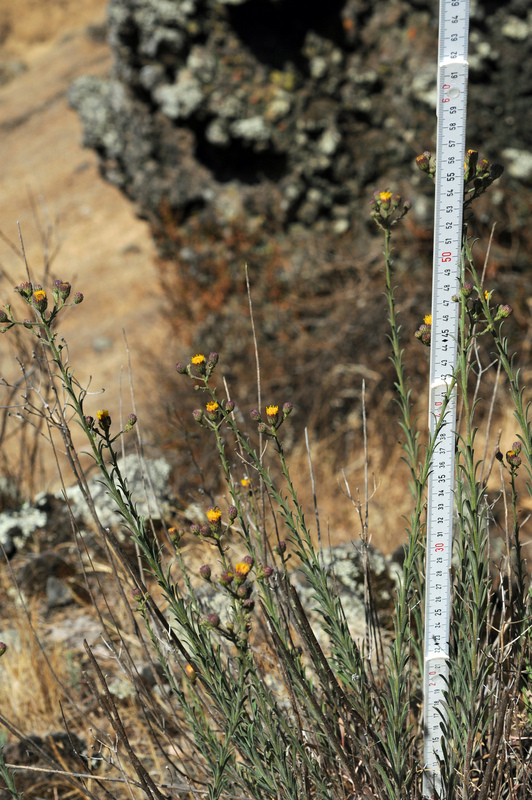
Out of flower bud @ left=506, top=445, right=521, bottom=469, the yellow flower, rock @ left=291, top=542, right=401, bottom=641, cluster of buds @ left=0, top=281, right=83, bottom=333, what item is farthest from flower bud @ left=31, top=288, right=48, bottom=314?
rock @ left=291, top=542, right=401, bottom=641

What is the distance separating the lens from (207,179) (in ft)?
17.2

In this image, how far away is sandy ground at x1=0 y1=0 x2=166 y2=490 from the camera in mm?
6367

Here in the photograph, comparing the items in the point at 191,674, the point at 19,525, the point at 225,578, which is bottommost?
the point at 191,674

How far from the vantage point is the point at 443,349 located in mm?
1480

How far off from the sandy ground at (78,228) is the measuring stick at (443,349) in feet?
4.87

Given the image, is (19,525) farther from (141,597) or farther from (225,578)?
(225,578)

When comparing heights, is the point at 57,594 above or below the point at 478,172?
below

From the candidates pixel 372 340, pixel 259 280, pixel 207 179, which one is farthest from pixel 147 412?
pixel 207 179

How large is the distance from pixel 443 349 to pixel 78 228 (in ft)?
29.5

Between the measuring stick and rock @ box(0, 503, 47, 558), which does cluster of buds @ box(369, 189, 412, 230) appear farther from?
rock @ box(0, 503, 47, 558)

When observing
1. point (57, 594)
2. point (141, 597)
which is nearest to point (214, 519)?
point (141, 597)

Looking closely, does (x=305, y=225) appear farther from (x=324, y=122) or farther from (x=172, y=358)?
(x=172, y=358)

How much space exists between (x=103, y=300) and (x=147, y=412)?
3.48m

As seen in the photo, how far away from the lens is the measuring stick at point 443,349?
4.58 ft
